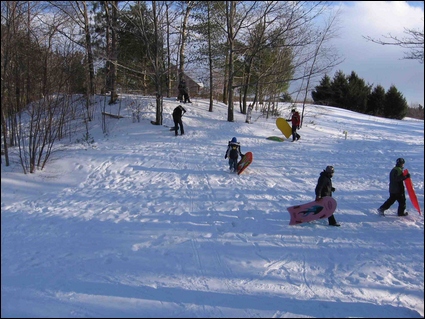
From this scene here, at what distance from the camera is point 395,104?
119ft

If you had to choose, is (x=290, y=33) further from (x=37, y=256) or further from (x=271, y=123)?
(x=37, y=256)

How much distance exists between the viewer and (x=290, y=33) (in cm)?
1761

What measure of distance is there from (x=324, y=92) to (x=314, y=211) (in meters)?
37.6

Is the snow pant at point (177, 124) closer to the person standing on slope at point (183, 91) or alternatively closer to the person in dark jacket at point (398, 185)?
the person standing on slope at point (183, 91)

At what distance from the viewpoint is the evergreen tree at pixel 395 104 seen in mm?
35906

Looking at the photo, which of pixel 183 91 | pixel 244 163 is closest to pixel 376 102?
pixel 183 91

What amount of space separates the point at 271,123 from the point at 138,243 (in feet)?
52.1

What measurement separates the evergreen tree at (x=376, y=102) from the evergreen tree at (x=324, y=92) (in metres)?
4.97

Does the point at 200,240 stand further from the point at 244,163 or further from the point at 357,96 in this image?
the point at 357,96

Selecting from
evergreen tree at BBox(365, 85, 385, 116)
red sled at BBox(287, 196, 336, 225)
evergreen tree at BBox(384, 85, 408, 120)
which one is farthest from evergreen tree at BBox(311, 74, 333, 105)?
red sled at BBox(287, 196, 336, 225)

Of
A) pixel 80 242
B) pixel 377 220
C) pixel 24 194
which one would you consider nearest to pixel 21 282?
pixel 80 242

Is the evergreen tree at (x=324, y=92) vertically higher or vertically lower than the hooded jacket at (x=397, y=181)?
higher

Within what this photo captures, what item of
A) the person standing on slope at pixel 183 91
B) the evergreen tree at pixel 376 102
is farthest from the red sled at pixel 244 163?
the evergreen tree at pixel 376 102

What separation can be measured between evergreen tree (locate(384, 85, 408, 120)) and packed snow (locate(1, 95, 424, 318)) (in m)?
27.8
